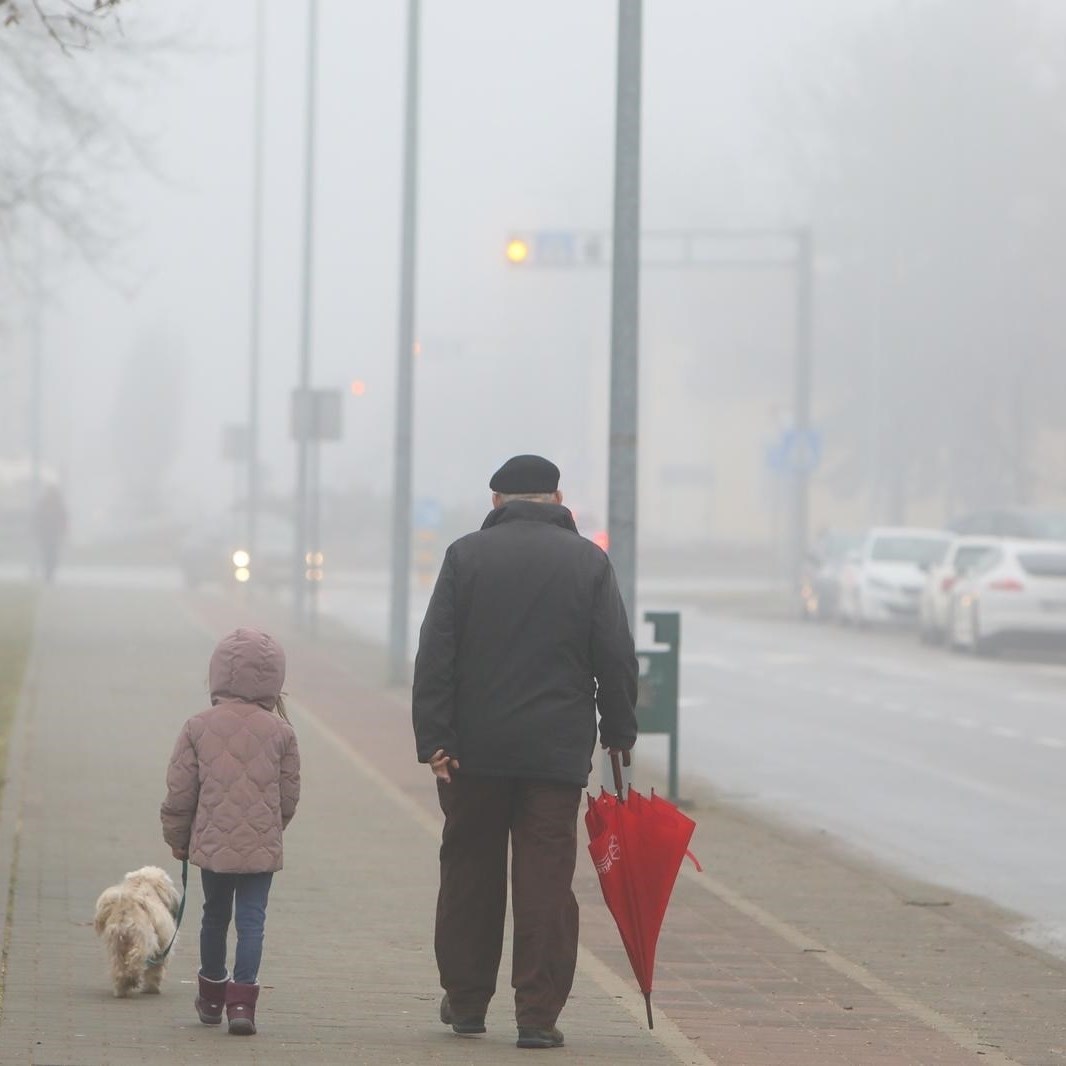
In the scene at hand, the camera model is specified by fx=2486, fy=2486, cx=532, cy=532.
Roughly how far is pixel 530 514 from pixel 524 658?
1.44 feet

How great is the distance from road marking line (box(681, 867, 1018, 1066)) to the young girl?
2082 millimetres

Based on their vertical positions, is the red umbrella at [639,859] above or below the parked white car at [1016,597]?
above

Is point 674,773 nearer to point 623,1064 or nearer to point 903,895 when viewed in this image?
point 903,895

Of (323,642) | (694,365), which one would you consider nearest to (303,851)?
(323,642)

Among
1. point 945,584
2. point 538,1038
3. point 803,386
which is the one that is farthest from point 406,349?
point 803,386

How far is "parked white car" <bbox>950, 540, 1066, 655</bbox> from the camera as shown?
30172mm

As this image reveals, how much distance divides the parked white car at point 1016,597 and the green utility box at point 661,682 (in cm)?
1725

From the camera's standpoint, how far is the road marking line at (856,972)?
Result: 23.9ft

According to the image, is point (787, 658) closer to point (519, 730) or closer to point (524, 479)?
point (524, 479)

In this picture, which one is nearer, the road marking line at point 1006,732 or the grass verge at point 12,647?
the grass verge at point 12,647

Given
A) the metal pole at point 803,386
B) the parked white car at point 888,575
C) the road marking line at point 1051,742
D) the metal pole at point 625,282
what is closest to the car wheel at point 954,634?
the parked white car at point 888,575

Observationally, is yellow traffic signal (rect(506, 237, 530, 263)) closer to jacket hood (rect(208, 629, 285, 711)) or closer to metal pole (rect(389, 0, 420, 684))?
metal pole (rect(389, 0, 420, 684))

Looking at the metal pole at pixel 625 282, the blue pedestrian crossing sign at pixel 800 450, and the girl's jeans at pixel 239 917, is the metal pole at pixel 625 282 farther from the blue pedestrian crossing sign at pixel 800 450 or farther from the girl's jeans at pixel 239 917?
the blue pedestrian crossing sign at pixel 800 450

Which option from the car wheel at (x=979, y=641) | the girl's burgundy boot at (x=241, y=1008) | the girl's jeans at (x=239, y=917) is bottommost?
the car wheel at (x=979, y=641)
